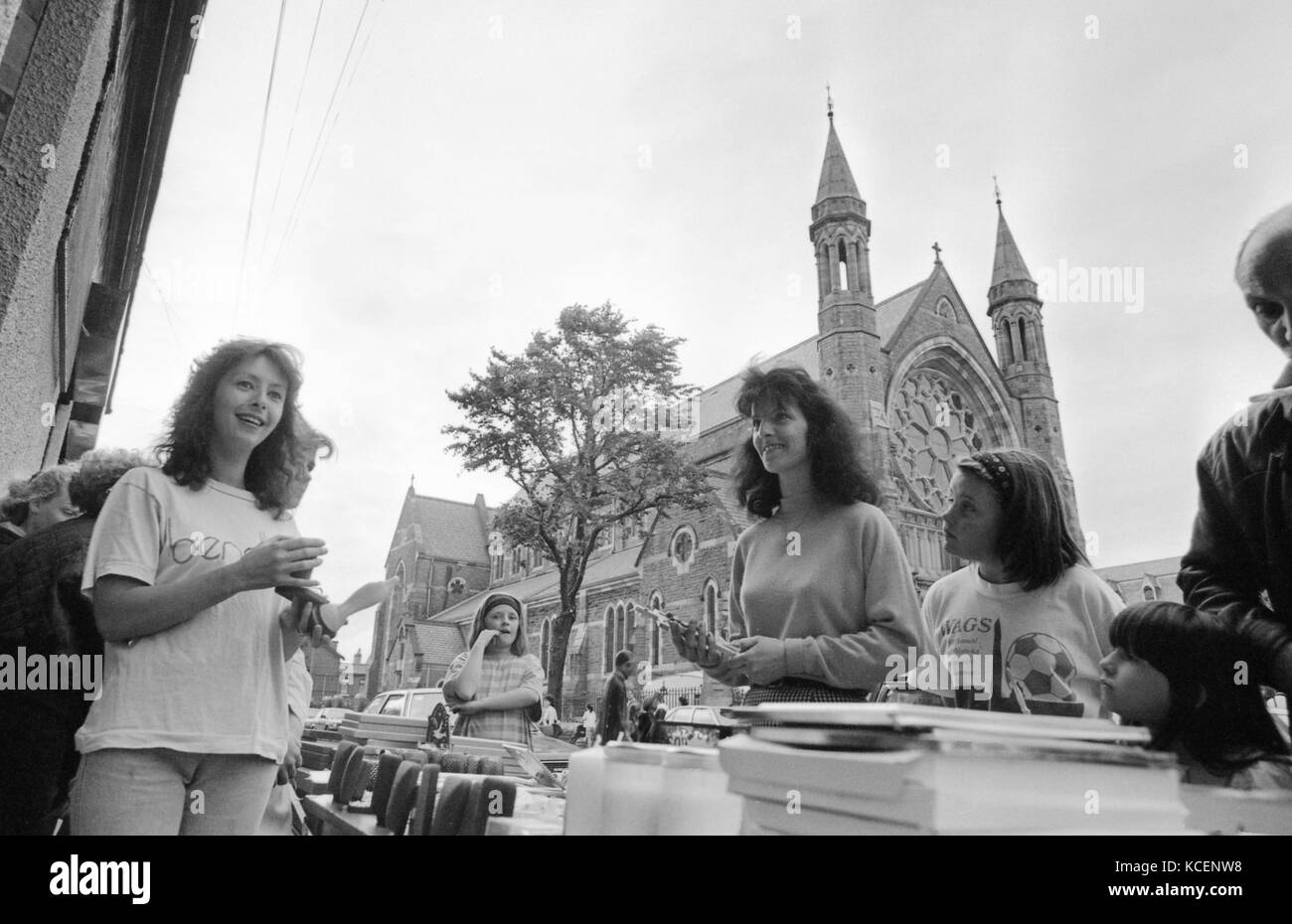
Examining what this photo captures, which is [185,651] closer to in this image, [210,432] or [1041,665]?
[210,432]

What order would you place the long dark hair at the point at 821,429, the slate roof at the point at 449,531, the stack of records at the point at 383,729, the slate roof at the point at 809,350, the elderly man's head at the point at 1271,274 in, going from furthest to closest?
1. the slate roof at the point at 449,531
2. the slate roof at the point at 809,350
3. the stack of records at the point at 383,729
4. the long dark hair at the point at 821,429
5. the elderly man's head at the point at 1271,274

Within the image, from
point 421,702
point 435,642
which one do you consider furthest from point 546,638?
point 421,702

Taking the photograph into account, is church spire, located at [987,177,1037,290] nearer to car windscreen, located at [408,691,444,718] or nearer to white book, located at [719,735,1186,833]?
car windscreen, located at [408,691,444,718]

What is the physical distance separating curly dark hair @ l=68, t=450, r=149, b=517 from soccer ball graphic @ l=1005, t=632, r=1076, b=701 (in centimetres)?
200

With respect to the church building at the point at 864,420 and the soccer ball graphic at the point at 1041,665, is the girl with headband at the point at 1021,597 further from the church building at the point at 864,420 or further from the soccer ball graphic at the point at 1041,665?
the church building at the point at 864,420

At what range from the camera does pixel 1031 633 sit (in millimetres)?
1554

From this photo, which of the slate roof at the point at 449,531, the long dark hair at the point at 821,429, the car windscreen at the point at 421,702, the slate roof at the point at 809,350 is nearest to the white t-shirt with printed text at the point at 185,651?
the long dark hair at the point at 821,429

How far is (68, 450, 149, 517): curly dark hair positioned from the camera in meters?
1.74

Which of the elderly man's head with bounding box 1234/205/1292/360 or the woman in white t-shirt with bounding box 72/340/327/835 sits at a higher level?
the elderly man's head with bounding box 1234/205/1292/360

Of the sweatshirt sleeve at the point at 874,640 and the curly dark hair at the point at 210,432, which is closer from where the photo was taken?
the curly dark hair at the point at 210,432

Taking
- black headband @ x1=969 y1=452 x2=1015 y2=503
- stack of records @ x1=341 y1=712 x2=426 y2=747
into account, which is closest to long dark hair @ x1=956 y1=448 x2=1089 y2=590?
black headband @ x1=969 y1=452 x2=1015 y2=503

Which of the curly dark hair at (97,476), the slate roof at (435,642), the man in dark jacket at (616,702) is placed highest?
Result: the curly dark hair at (97,476)

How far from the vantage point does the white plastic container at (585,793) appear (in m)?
0.76
